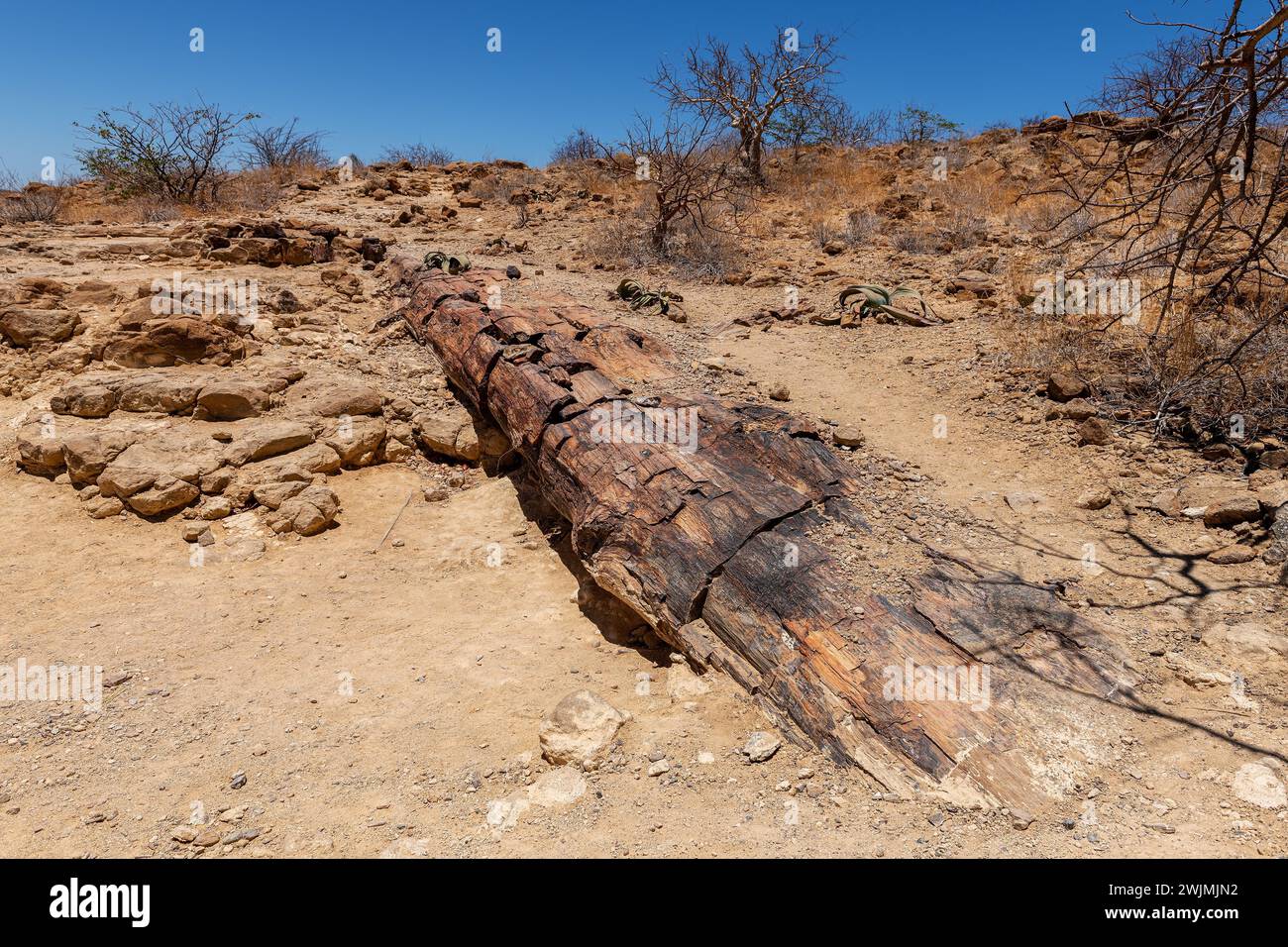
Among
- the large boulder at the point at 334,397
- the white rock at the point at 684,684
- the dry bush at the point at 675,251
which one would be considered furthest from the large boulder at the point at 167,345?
the dry bush at the point at 675,251

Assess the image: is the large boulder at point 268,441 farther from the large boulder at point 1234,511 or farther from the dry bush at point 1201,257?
the large boulder at point 1234,511

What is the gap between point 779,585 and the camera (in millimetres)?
2682

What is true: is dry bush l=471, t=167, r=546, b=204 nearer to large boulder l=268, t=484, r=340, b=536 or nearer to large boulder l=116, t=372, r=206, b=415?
large boulder l=116, t=372, r=206, b=415

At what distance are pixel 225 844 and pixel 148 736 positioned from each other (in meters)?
0.78

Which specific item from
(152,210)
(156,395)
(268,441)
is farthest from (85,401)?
(152,210)

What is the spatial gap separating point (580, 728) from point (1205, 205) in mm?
4564

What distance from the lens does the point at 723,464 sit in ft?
11.0

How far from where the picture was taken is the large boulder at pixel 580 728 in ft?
7.72

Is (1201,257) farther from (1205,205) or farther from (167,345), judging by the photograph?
→ (167,345)

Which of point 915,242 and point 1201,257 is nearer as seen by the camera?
point 1201,257

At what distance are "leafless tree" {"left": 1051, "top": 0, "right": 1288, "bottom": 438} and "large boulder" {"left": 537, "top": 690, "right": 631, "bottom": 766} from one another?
223cm

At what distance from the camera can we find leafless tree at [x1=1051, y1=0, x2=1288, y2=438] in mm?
2270

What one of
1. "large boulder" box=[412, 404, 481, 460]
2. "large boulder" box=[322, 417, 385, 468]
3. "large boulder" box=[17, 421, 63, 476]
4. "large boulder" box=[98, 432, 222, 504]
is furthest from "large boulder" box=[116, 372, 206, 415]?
"large boulder" box=[412, 404, 481, 460]
